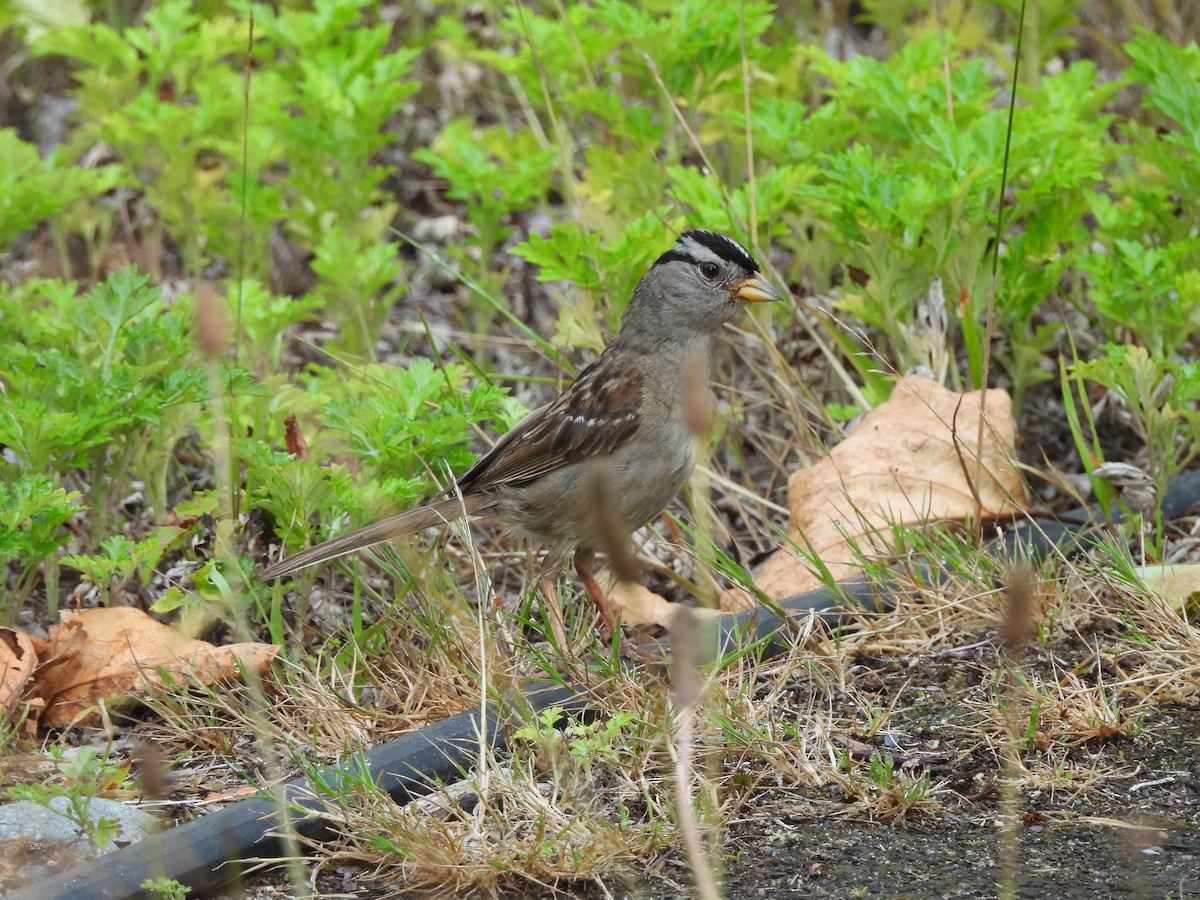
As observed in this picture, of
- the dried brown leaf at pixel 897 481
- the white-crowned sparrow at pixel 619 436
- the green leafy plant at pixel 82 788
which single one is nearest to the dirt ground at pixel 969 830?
the green leafy plant at pixel 82 788

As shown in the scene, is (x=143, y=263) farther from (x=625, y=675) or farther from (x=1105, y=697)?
(x=1105, y=697)

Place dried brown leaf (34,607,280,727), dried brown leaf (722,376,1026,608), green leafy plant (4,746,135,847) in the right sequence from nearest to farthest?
green leafy plant (4,746,135,847), dried brown leaf (34,607,280,727), dried brown leaf (722,376,1026,608)

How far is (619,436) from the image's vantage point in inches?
165

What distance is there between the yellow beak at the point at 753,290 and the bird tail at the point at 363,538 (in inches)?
43.0

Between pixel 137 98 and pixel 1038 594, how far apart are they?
3.94m

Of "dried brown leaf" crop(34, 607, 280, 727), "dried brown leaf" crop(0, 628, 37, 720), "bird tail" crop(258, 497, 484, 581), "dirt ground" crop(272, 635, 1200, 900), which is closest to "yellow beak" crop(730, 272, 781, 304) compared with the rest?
"bird tail" crop(258, 497, 484, 581)

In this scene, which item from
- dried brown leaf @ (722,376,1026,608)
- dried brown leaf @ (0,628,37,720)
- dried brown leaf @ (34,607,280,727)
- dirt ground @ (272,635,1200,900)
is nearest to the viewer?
dirt ground @ (272,635,1200,900)

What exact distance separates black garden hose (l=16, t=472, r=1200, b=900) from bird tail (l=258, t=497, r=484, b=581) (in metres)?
0.61

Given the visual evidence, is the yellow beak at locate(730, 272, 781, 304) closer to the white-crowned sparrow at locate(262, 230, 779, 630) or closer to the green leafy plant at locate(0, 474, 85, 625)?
the white-crowned sparrow at locate(262, 230, 779, 630)

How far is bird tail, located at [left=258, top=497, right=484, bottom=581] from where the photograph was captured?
3.87 metres

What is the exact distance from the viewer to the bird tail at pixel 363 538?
387 cm

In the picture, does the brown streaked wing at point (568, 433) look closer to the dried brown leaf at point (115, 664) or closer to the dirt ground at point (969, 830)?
the dried brown leaf at point (115, 664)

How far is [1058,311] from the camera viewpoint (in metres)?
5.43

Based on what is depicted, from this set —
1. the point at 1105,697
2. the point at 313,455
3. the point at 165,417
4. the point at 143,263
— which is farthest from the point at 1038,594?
the point at 143,263
